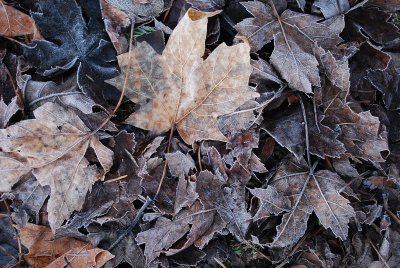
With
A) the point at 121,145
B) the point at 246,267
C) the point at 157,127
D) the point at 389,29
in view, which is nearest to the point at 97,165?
the point at 121,145

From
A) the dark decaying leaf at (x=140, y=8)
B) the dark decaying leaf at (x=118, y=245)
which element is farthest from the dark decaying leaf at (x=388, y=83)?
the dark decaying leaf at (x=118, y=245)

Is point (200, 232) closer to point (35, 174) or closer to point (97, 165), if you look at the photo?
point (97, 165)

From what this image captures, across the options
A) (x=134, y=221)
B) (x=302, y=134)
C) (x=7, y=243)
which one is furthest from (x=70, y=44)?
(x=302, y=134)

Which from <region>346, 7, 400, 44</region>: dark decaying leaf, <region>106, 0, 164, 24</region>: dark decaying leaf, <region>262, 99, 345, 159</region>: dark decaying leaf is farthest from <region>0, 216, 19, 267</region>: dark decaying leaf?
<region>346, 7, 400, 44</region>: dark decaying leaf

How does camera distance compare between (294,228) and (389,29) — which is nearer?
(294,228)

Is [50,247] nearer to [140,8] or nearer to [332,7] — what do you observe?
[140,8]

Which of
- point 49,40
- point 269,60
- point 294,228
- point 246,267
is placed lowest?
point 246,267

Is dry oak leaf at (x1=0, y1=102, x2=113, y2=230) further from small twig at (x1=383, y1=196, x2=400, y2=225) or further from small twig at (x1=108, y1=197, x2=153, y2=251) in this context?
small twig at (x1=383, y1=196, x2=400, y2=225)
